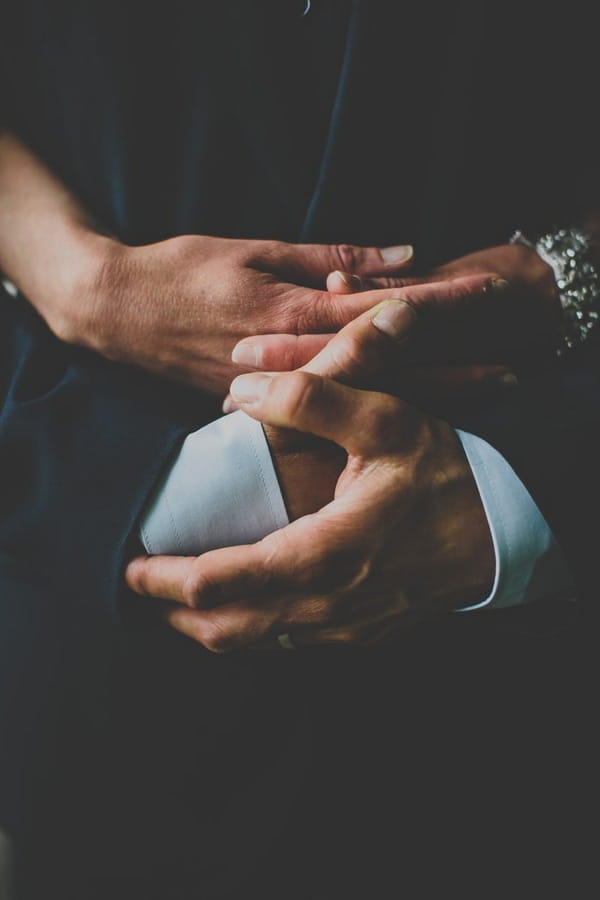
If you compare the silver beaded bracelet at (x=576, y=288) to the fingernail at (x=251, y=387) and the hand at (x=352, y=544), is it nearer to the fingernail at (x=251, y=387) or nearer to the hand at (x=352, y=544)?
the hand at (x=352, y=544)

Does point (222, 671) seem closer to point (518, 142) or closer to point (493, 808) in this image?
point (493, 808)

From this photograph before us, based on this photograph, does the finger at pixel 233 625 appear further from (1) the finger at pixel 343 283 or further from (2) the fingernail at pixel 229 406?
(1) the finger at pixel 343 283

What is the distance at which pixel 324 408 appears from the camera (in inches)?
22.0

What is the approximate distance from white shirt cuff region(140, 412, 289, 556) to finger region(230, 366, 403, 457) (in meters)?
0.04

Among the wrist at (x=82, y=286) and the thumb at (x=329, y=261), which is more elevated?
the thumb at (x=329, y=261)

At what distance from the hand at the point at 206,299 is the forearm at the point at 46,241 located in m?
0.01

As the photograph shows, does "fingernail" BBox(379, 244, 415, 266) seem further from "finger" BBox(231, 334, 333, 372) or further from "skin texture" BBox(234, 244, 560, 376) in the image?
"finger" BBox(231, 334, 333, 372)

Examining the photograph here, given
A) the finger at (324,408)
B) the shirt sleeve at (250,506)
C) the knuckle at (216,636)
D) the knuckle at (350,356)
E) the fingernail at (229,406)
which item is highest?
the knuckle at (350,356)

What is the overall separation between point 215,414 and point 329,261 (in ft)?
0.73

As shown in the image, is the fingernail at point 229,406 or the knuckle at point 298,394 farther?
the fingernail at point 229,406

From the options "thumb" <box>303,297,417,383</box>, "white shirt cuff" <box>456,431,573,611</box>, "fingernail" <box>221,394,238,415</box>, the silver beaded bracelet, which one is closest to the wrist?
"fingernail" <box>221,394,238,415</box>

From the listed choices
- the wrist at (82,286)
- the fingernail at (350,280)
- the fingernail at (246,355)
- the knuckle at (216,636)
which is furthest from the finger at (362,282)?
the knuckle at (216,636)

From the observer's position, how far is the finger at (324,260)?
66 cm

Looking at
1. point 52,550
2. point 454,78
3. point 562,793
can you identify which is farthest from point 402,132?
point 562,793
